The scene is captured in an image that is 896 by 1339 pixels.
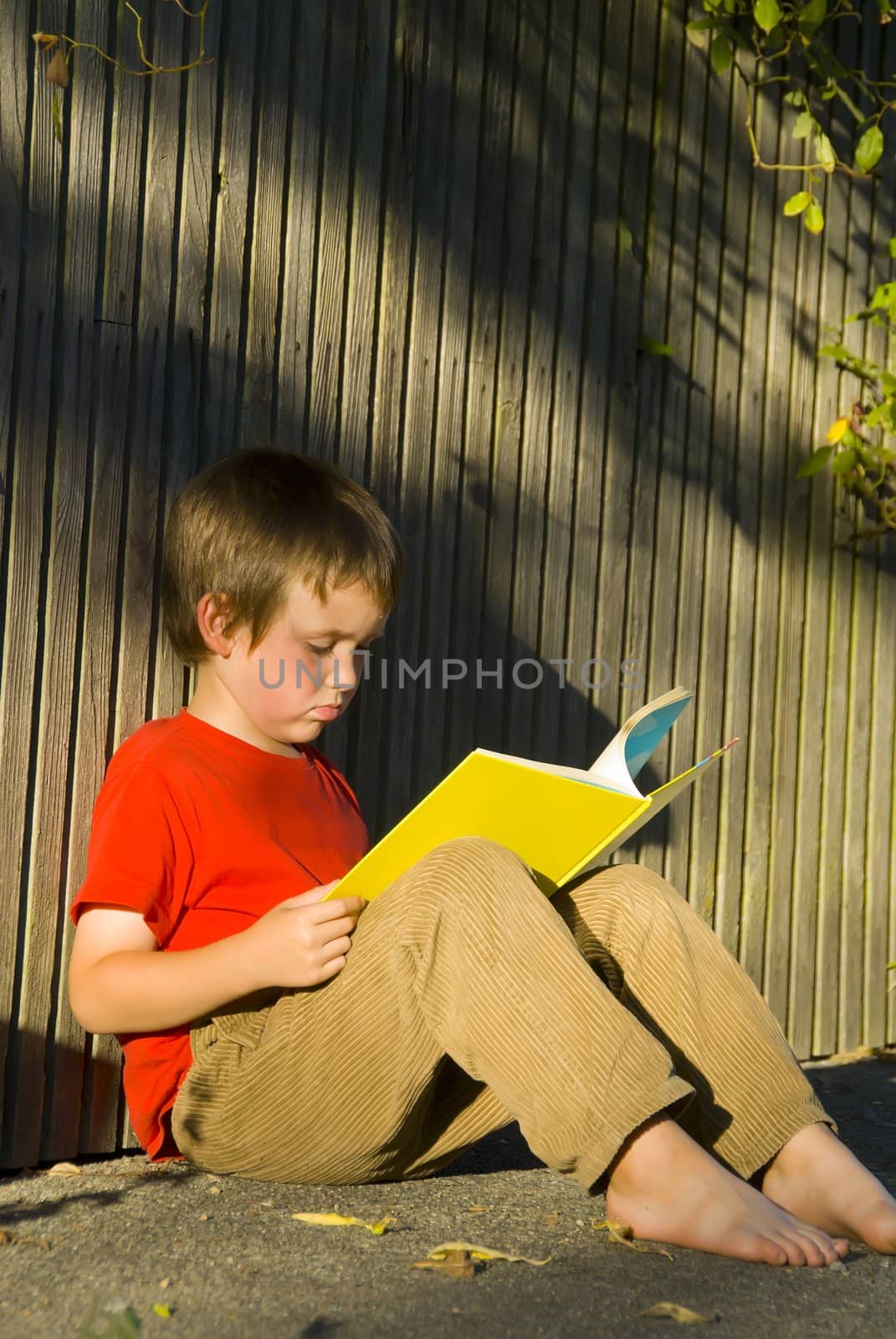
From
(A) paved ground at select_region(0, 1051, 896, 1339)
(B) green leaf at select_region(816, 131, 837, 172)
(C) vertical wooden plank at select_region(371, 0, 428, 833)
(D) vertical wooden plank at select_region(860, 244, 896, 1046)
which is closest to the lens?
(A) paved ground at select_region(0, 1051, 896, 1339)

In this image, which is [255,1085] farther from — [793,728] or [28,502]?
[793,728]

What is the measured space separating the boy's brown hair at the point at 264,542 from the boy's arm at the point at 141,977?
521 millimetres

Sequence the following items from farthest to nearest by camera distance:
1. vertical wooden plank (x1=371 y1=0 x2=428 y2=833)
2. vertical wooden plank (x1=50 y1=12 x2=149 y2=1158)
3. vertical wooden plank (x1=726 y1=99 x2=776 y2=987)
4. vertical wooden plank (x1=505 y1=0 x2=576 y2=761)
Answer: vertical wooden plank (x1=726 y1=99 x2=776 y2=987)
vertical wooden plank (x1=505 y1=0 x2=576 y2=761)
vertical wooden plank (x1=371 y1=0 x2=428 y2=833)
vertical wooden plank (x1=50 y1=12 x2=149 y2=1158)

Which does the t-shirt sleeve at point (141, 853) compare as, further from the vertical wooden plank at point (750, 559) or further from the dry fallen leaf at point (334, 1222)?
the vertical wooden plank at point (750, 559)

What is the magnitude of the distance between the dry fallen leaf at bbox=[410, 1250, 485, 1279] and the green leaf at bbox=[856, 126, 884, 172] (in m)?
2.81

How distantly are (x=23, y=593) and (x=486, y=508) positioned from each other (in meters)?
1.08

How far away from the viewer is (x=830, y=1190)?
2.06 m

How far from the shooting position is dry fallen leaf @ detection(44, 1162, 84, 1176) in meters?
2.43

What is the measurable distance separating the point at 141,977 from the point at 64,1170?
0.50 meters

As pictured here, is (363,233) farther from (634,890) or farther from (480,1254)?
(480,1254)

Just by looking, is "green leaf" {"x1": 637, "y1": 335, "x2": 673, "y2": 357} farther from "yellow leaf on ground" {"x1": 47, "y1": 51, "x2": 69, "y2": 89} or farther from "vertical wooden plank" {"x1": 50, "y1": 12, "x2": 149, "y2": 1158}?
"yellow leaf on ground" {"x1": 47, "y1": 51, "x2": 69, "y2": 89}

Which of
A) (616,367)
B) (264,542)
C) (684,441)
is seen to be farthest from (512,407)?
(264,542)

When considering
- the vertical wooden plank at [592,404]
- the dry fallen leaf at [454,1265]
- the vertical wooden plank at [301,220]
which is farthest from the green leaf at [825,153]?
the dry fallen leaf at [454,1265]

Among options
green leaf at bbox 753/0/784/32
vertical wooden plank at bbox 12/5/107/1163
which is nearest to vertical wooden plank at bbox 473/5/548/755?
green leaf at bbox 753/0/784/32
